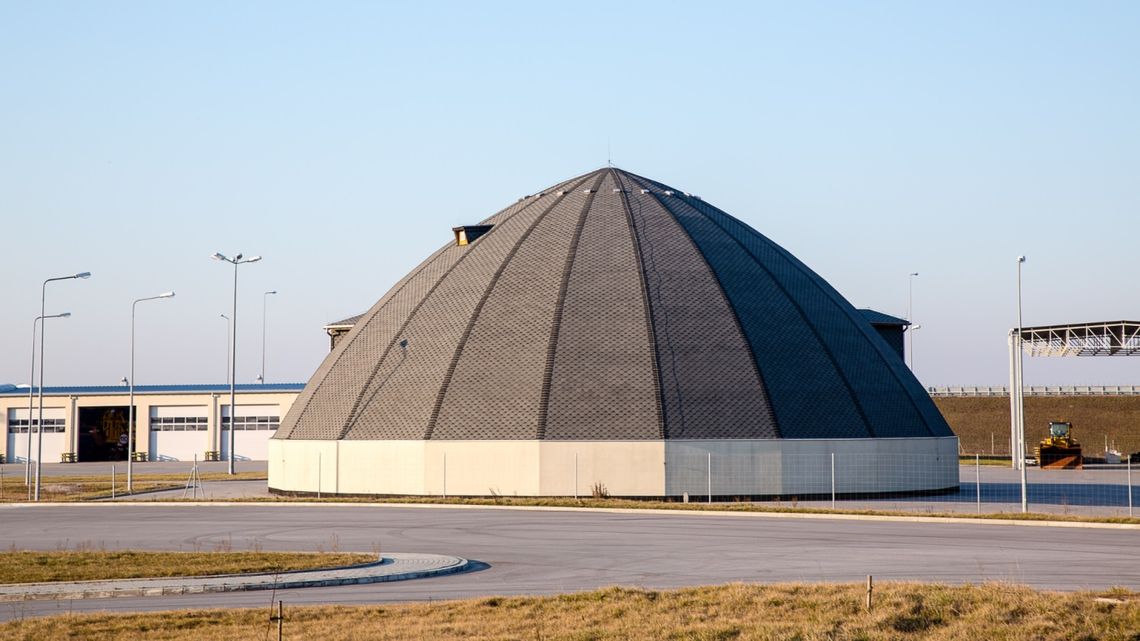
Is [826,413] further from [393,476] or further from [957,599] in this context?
[957,599]

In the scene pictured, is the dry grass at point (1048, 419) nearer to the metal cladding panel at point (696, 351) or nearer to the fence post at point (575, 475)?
the metal cladding panel at point (696, 351)

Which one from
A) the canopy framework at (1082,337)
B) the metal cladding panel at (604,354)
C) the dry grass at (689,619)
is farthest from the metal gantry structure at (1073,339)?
the dry grass at (689,619)

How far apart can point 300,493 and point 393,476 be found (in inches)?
235

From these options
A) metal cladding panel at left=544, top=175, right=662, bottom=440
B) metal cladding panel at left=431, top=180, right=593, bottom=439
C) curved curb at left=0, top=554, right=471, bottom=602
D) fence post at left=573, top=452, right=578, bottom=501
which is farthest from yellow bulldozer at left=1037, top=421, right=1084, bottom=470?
curved curb at left=0, top=554, right=471, bottom=602

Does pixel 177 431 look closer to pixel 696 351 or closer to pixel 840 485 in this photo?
pixel 696 351

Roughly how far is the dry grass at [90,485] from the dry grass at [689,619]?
4103 centimetres

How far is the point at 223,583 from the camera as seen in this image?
2300 cm

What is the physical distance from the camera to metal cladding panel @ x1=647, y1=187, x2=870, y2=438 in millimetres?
51531

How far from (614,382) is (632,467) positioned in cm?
384

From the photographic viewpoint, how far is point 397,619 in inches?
741

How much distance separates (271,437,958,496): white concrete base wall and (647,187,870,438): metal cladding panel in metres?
0.89

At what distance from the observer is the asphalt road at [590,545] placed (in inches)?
912

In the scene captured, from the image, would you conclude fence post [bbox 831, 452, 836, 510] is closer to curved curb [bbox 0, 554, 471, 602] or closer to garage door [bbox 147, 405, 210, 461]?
curved curb [bbox 0, 554, 471, 602]

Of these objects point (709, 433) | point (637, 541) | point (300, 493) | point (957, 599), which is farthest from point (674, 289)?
point (957, 599)
